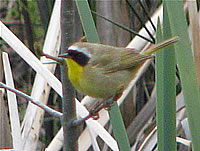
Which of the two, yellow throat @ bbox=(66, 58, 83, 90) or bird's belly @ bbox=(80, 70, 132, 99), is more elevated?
yellow throat @ bbox=(66, 58, 83, 90)

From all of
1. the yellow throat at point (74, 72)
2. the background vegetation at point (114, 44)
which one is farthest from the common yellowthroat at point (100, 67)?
the background vegetation at point (114, 44)

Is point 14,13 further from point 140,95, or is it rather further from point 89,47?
point 89,47

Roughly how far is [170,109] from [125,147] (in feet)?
0.53

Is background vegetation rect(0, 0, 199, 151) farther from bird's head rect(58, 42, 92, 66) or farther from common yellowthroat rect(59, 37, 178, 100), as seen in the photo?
bird's head rect(58, 42, 92, 66)

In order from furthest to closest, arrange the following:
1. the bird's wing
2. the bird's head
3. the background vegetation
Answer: the background vegetation
the bird's wing
the bird's head

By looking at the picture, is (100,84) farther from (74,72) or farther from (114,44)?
(114,44)

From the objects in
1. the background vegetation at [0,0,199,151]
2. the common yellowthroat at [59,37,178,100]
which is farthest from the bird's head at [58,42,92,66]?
the background vegetation at [0,0,199,151]

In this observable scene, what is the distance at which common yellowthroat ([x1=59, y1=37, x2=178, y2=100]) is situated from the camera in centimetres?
66

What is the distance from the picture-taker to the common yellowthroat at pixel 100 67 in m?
0.66

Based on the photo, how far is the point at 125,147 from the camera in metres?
0.85

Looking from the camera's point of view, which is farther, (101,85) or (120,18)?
(120,18)

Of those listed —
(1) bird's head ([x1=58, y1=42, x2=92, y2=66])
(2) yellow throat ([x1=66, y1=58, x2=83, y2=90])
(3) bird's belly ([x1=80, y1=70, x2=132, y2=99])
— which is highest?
(1) bird's head ([x1=58, y1=42, x2=92, y2=66])

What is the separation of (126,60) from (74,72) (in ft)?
0.67

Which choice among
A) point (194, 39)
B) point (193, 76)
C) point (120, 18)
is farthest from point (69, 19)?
point (120, 18)
